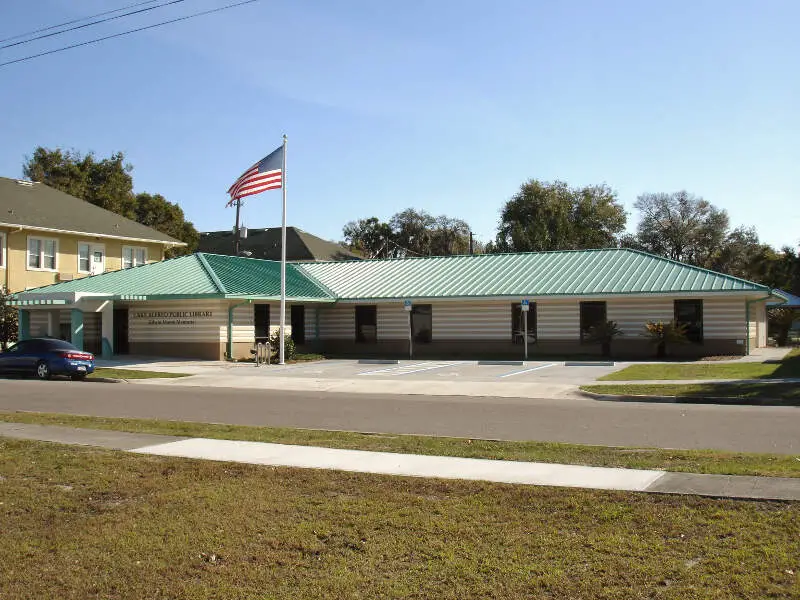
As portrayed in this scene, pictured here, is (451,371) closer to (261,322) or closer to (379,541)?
(261,322)

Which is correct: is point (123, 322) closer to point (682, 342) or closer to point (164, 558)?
point (682, 342)

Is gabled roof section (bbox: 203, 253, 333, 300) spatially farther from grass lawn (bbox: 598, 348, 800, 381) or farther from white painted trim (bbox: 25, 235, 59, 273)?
grass lawn (bbox: 598, 348, 800, 381)

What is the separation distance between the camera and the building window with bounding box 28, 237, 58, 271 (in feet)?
129

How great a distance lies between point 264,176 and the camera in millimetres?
29188

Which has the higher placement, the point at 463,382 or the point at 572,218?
the point at 572,218

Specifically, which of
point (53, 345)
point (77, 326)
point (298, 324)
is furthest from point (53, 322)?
point (298, 324)

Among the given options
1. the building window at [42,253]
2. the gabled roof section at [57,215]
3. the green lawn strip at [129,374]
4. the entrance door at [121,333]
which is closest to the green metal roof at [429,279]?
the entrance door at [121,333]

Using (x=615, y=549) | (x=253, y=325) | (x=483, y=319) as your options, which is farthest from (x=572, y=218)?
(x=615, y=549)

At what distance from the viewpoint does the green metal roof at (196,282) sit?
3100cm

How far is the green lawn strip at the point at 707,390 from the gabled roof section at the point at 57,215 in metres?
30.9

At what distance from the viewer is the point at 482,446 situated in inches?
416

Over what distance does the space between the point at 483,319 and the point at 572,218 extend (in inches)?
1477

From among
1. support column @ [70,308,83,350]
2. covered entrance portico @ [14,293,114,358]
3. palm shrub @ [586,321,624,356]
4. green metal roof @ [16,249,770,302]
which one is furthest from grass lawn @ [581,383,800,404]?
support column @ [70,308,83,350]

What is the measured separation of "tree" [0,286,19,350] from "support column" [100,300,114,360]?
5284 mm
